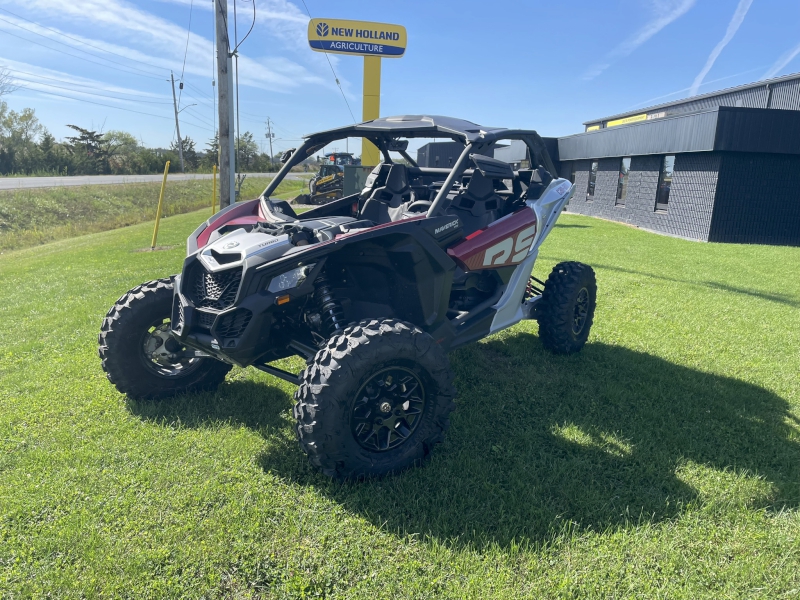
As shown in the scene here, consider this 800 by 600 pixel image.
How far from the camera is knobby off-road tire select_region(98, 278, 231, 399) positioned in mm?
3596

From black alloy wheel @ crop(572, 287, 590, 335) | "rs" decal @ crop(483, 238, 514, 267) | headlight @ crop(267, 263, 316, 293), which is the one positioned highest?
"rs" decal @ crop(483, 238, 514, 267)

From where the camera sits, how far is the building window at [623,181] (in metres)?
20.6

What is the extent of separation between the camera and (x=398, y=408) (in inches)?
119

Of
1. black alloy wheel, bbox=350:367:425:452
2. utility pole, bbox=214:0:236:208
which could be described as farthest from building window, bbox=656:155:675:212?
black alloy wheel, bbox=350:367:425:452

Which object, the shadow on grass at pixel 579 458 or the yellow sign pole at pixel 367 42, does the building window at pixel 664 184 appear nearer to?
the yellow sign pole at pixel 367 42

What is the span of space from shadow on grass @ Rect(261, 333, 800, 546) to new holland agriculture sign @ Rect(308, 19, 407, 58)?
15.1 m

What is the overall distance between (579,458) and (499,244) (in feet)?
5.24

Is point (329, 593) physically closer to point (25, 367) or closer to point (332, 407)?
point (332, 407)

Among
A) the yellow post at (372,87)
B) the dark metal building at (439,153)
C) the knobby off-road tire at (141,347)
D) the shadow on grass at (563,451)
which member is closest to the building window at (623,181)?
the dark metal building at (439,153)

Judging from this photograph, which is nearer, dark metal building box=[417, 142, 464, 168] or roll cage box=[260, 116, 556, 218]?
roll cage box=[260, 116, 556, 218]

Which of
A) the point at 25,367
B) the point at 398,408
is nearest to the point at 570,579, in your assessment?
the point at 398,408

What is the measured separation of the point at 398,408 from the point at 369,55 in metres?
16.4

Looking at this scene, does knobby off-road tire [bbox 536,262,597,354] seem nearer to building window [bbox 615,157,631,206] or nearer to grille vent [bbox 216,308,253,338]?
grille vent [bbox 216,308,253,338]

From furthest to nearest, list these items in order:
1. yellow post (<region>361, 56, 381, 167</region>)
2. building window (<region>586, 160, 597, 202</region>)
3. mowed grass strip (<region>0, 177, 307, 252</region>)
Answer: building window (<region>586, 160, 597, 202</region>) → mowed grass strip (<region>0, 177, 307, 252</region>) → yellow post (<region>361, 56, 381, 167</region>)
